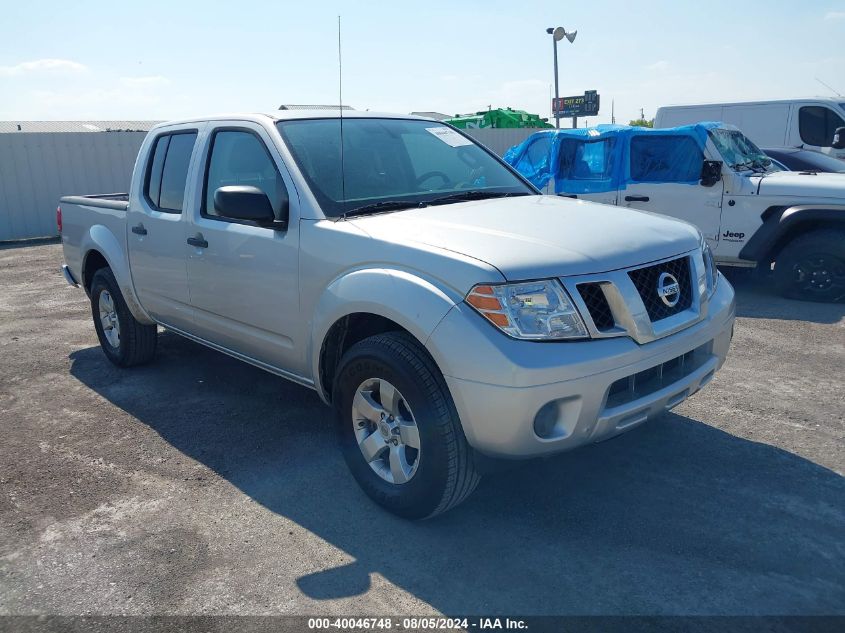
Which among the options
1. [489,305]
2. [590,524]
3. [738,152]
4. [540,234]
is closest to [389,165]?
[540,234]

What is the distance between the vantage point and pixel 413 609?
2691 mm

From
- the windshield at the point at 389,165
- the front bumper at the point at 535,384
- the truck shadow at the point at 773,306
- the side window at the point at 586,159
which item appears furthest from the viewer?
the side window at the point at 586,159

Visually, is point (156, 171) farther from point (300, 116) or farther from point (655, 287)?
point (655, 287)

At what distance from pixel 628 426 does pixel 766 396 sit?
2234 millimetres

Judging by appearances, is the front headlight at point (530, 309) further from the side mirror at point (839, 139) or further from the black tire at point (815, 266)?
the side mirror at point (839, 139)

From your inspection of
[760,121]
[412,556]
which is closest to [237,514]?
[412,556]

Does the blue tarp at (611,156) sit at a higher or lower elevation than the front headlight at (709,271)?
higher

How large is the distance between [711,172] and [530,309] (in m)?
5.73

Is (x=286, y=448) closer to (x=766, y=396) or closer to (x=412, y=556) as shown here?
(x=412, y=556)

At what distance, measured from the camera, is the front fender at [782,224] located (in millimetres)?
7133

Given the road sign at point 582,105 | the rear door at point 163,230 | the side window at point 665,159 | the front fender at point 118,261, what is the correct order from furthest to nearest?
the road sign at point 582,105
the side window at point 665,159
the front fender at point 118,261
the rear door at point 163,230

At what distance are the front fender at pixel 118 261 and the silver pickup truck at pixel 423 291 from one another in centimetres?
47

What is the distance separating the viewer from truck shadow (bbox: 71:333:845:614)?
2.73 m

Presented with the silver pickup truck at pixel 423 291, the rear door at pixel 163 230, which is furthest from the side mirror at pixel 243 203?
the rear door at pixel 163 230
